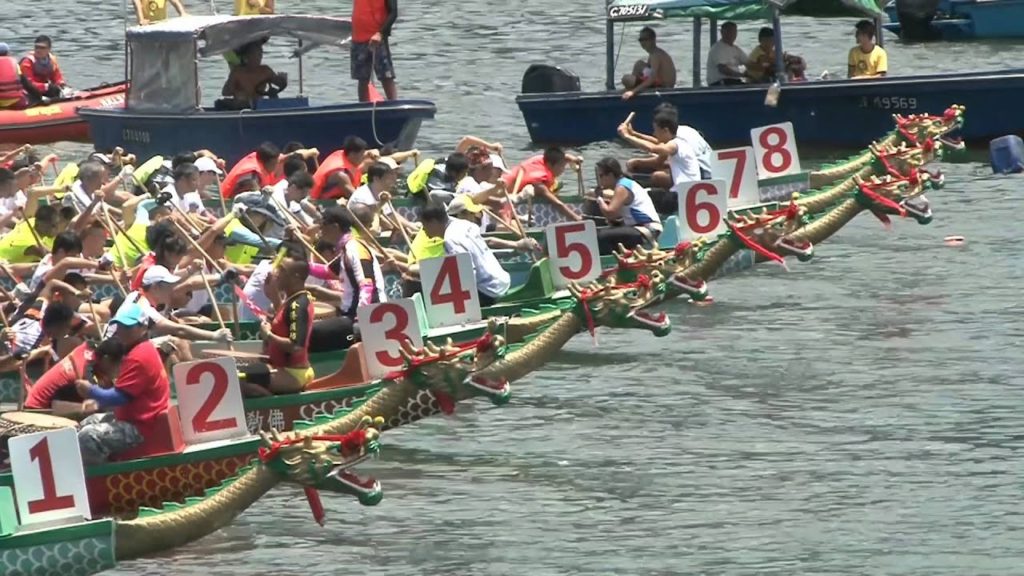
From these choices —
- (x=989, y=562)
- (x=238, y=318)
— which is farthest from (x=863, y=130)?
(x=989, y=562)

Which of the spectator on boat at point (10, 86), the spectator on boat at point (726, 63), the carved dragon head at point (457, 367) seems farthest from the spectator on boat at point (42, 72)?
the carved dragon head at point (457, 367)

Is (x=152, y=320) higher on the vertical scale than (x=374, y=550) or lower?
higher

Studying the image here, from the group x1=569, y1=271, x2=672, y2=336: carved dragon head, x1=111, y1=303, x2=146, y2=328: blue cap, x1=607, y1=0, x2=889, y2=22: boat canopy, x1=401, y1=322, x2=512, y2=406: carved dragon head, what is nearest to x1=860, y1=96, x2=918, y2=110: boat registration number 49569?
x1=607, y1=0, x2=889, y2=22: boat canopy

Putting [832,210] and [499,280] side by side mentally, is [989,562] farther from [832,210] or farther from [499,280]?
[832,210]

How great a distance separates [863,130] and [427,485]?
14.6 meters

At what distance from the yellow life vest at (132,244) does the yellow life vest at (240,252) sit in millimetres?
787

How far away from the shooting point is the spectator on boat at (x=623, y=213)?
2162cm

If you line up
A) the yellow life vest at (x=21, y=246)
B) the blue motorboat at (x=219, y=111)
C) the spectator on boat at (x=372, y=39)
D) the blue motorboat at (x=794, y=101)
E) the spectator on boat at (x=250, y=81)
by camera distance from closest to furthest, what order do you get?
the yellow life vest at (x=21, y=246)
the blue motorboat at (x=219, y=111)
the blue motorboat at (x=794, y=101)
the spectator on boat at (x=372, y=39)
the spectator on boat at (x=250, y=81)

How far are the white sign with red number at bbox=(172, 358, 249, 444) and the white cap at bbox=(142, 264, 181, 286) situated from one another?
8.16 ft

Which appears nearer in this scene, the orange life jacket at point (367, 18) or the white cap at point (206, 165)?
the white cap at point (206, 165)

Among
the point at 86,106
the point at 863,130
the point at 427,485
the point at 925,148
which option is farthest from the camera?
the point at 86,106

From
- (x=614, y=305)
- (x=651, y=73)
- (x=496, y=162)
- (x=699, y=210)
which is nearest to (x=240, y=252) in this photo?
(x=496, y=162)

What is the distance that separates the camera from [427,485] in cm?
1600

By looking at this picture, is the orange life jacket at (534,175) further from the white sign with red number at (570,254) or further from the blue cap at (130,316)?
the blue cap at (130,316)
